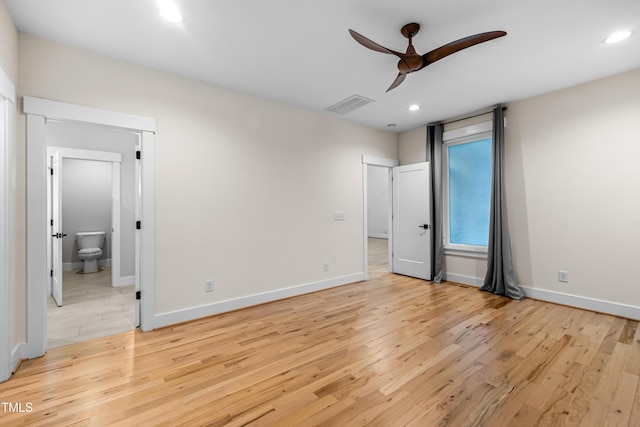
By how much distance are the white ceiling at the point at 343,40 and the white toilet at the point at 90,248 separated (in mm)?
4248

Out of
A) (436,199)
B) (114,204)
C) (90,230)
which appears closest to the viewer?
(114,204)

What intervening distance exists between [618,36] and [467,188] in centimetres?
252

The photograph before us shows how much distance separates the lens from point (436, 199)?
4.82 meters

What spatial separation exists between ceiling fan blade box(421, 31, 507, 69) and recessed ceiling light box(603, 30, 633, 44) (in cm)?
131

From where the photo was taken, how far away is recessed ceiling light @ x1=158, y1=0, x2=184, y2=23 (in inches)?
81.8

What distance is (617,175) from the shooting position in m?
3.23

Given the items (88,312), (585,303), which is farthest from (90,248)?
(585,303)

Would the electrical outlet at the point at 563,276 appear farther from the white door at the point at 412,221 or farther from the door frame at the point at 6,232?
the door frame at the point at 6,232

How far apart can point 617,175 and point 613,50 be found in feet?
4.47

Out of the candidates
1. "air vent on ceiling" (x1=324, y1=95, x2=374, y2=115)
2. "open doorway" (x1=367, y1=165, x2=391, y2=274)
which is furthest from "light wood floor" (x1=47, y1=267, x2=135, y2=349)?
"open doorway" (x1=367, y1=165, x2=391, y2=274)

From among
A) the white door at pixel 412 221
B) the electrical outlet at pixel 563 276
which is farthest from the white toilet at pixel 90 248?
the electrical outlet at pixel 563 276

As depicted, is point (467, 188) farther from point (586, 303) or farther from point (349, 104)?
point (349, 104)

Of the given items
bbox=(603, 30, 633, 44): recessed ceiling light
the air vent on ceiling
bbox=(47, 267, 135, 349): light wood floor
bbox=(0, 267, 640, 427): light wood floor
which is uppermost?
the air vent on ceiling

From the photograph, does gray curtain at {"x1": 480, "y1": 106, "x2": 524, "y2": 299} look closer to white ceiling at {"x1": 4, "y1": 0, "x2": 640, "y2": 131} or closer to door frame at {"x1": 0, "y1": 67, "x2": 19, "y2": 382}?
white ceiling at {"x1": 4, "y1": 0, "x2": 640, "y2": 131}
